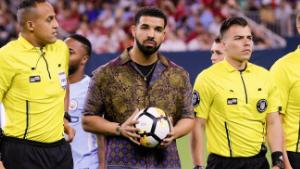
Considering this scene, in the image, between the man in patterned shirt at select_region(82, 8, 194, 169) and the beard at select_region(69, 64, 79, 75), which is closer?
the man in patterned shirt at select_region(82, 8, 194, 169)

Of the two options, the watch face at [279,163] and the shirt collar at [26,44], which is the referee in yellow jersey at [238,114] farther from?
the shirt collar at [26,44]

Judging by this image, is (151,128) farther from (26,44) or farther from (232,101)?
(26,44)

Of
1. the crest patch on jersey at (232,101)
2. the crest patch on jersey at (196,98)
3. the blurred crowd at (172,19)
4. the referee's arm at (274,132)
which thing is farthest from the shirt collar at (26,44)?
the blurred crowd at (172,19)

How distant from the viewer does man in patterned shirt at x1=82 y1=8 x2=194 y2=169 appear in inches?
262

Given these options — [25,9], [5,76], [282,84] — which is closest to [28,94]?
[5,76]

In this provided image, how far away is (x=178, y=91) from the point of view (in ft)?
22.3

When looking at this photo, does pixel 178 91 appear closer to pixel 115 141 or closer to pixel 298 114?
pixel 115 141

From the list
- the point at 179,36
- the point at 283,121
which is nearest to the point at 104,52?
the point at 179,36

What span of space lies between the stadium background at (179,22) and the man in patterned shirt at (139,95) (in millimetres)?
13006

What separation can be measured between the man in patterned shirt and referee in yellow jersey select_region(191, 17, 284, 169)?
83 cm

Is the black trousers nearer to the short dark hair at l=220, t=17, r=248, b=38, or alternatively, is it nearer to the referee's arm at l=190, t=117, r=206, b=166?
the referee's arm at l=190, t=117, r=206, b=166

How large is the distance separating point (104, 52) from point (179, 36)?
6.49 ft

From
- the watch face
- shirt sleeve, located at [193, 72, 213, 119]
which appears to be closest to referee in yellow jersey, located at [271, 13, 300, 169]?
the watch face

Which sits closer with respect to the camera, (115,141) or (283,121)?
(115,141)
